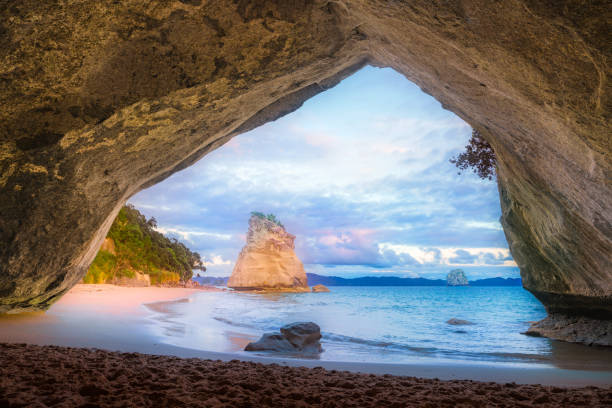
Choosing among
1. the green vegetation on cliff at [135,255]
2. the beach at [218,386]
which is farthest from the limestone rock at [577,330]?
the green vegetation on cliff at [135,255]

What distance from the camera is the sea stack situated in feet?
210

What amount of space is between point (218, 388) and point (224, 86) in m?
3.70

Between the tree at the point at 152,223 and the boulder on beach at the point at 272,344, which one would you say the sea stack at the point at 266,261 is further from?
the boulder on beach at the point at 272,344

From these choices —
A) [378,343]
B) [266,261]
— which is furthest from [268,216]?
[378,343]

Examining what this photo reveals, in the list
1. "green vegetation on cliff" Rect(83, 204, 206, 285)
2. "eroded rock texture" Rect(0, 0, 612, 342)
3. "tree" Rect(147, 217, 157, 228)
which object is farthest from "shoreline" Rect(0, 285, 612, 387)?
"tree" Rect(147, 217, 157, 228)

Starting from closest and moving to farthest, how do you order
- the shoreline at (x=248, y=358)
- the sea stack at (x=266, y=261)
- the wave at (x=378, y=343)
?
1. the shoreline at (x=248, y=358)
2. the wave at (x=378, y=343)
3. the sea stack at (x=266, y=261)

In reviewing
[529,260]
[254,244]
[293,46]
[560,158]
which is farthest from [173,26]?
[254,244]

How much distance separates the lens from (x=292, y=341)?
323 inches

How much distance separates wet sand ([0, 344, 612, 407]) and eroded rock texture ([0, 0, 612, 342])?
2.08 metres

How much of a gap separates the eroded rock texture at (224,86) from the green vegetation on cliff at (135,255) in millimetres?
21759

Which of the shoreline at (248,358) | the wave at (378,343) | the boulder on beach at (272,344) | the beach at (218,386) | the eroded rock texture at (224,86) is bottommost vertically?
the wave at (378,343)

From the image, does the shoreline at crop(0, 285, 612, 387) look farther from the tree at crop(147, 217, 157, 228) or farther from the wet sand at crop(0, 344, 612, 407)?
the tree at crop(147, 217, 157, 228)

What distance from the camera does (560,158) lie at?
4480mm

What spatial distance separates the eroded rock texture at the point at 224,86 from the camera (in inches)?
128
